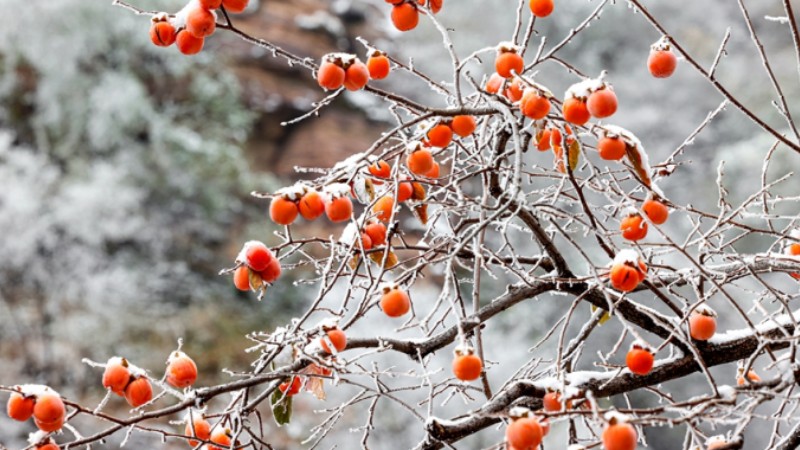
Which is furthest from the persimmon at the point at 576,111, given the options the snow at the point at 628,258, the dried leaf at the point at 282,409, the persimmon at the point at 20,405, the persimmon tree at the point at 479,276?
the persimmon at the point at 20,405

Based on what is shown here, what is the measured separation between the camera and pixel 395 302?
2.72ft

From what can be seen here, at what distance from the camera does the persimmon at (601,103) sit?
2.52 ft

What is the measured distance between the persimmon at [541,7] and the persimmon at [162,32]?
42 centimetres

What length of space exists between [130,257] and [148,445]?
1.71 meters

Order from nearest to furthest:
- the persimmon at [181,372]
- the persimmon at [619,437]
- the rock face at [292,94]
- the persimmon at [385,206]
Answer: the persimmon at [619,437], the persimmon at [181,372], the persimmon at [385,206], the rock face at [292,94]

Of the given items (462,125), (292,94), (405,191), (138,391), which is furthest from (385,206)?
(292,94)

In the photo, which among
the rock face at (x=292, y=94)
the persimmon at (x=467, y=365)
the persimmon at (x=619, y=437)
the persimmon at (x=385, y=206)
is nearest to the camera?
the persimmon at (x=619, y=437)

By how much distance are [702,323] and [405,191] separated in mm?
364

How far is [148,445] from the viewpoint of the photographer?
131 inches

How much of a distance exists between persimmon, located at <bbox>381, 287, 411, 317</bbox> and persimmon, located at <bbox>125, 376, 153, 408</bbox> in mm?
A: 255

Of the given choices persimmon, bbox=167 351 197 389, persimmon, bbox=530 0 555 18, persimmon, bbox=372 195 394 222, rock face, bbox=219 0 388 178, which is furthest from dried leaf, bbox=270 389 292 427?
rock face, bbox=219 0 388 178

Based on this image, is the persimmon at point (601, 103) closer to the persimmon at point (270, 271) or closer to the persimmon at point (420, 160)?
the persimmon at point (420, 160)

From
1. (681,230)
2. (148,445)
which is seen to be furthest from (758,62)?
(148,445)

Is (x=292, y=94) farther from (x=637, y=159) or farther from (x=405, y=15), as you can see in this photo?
(x=637, y=159)
